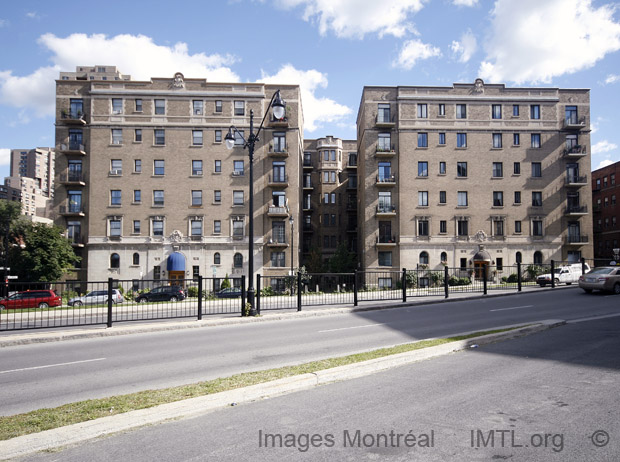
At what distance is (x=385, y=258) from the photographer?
45750 mm

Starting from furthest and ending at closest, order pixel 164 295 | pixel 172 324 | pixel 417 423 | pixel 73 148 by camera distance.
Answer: pixel 73 148, pixel 164 295, pixel 172 324, pixel 417 423

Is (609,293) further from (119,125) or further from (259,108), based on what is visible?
(119,125)

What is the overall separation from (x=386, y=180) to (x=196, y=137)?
2189 centimetres

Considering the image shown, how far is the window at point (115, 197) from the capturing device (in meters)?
45.3

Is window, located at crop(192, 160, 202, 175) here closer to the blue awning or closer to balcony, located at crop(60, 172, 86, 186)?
the blue awning

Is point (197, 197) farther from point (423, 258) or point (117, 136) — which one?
point (423, 258)

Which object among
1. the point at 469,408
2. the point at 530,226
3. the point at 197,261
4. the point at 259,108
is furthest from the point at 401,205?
the point at 469,408

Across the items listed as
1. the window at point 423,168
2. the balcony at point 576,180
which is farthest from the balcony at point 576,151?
the window at point 423,168

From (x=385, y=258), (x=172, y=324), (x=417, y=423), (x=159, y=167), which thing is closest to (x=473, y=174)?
(x=385, y=258)

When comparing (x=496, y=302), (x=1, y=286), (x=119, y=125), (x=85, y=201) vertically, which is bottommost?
(x=496, y=302)

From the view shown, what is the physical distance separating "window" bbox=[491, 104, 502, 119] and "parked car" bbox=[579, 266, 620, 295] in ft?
96.6

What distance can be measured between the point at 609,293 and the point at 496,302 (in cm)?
669

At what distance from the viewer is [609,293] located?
21.4 meters

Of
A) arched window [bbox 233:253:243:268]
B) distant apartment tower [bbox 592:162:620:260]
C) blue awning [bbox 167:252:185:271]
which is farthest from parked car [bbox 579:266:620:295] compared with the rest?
distant apartment tower [bbox 592:162:620:260]
